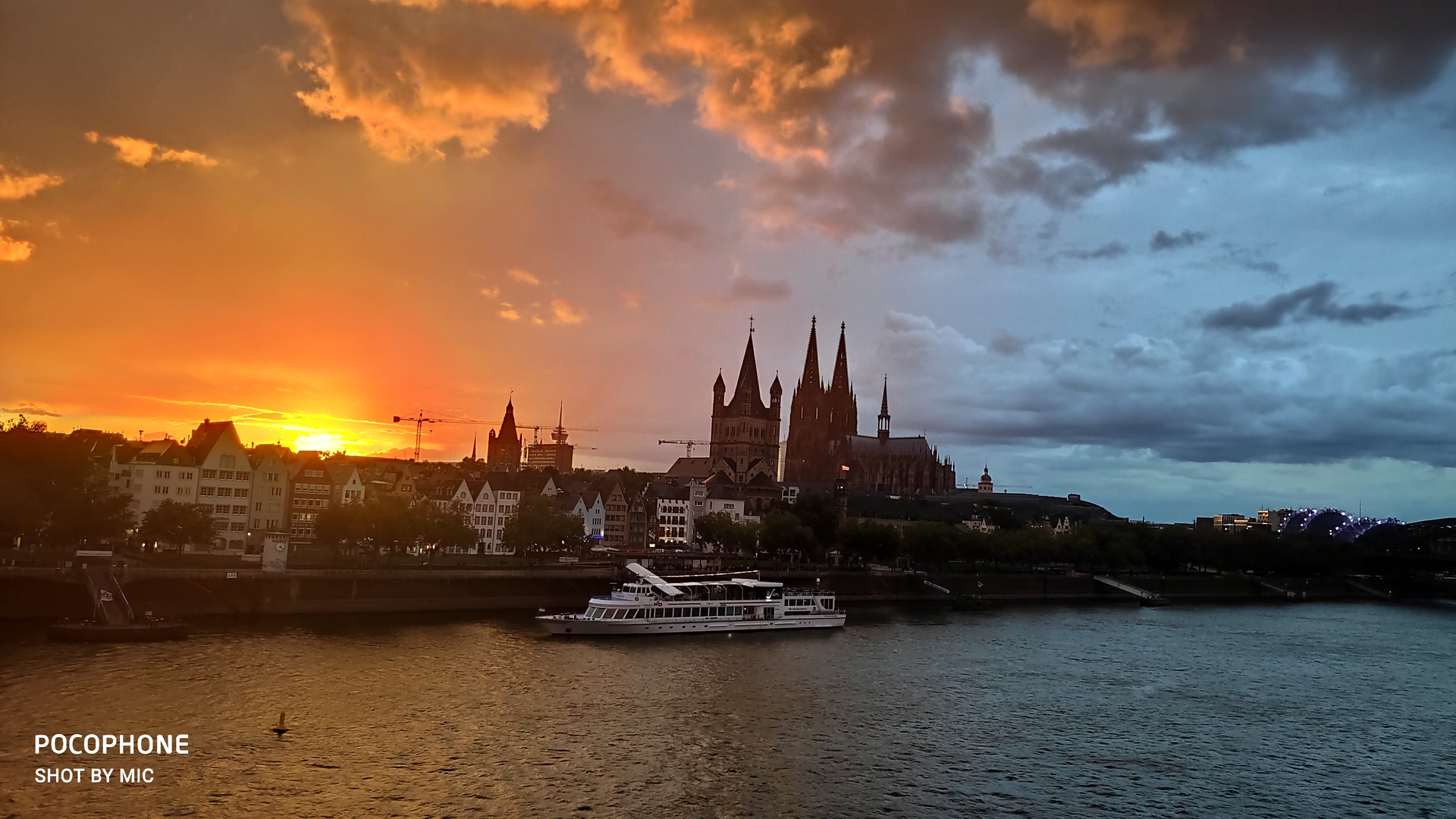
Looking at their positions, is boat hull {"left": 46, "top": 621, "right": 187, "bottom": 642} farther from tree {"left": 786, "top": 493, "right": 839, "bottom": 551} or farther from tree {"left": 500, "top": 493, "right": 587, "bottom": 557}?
tree {"left": 786, "top": 493, "right": 839, "bottom": 551}

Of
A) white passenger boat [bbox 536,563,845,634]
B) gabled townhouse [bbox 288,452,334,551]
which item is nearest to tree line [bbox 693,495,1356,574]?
white passenger boat [bbox 536,563,845,634]

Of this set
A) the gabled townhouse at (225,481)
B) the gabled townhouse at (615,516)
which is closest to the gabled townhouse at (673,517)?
the gabled townhouse at (615,516)

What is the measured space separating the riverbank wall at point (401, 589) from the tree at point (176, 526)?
48.5 ft

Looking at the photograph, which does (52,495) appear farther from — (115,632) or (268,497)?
(268,497)

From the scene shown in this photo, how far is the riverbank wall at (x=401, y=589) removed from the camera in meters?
59.9

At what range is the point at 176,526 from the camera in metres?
81.3

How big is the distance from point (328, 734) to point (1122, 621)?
3336 inches

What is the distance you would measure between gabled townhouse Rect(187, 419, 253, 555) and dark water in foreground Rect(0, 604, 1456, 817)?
137ft

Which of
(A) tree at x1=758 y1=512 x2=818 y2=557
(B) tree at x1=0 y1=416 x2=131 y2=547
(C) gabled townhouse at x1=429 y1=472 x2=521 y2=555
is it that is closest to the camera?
(B) tree at x1=0 y1=416 x2=131 y2=547

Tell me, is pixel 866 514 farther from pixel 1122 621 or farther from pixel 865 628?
pixel 865 628

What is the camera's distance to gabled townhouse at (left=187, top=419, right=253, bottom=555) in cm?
10000

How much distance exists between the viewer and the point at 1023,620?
97125mm

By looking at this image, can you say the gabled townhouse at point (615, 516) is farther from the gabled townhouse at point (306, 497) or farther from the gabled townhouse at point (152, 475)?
the gabled townhouse at point (152, 475)

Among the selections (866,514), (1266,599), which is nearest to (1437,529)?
(1266,599)
